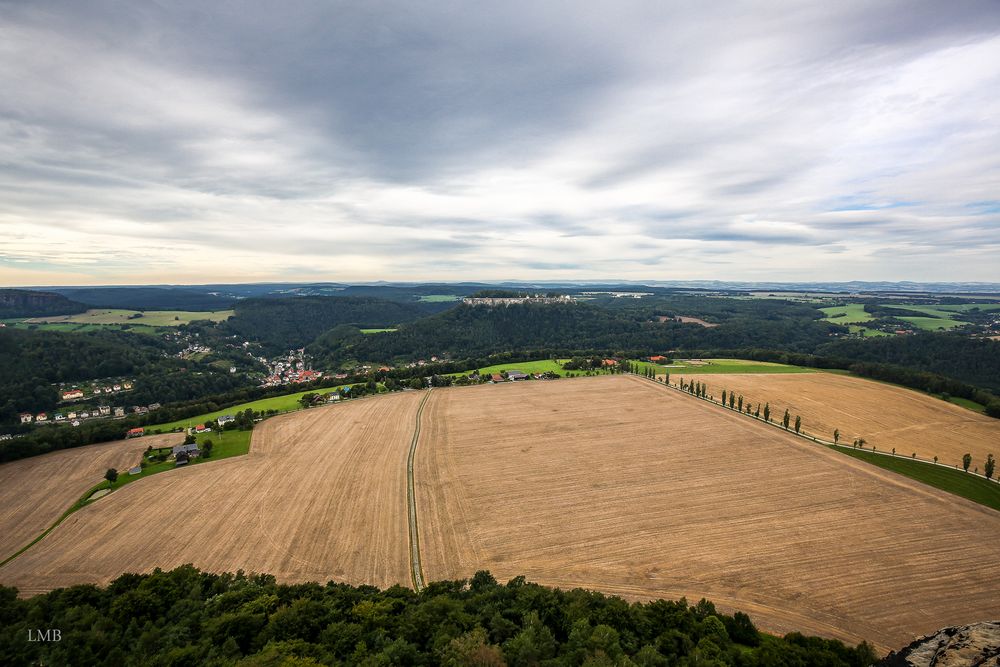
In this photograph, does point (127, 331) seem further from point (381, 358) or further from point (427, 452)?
point (427, 452)

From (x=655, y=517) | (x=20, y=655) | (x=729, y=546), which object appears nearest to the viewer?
(x=20, y=655)

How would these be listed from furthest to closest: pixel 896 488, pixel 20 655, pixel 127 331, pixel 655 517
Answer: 1. pixel 127 331
2. pixel 896 488
3. pixel 655 517
4. pixel 20 655

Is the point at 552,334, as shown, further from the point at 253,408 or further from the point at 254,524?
the point at 254,524

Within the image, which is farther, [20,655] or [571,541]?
[571,541]

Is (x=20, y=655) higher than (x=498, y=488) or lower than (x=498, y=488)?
higher

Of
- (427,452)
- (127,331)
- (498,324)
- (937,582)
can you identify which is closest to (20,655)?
(427,452)

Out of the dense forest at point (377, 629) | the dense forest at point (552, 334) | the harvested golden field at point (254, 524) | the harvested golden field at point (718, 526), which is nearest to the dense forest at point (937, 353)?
the dense forest at point (552, 334)

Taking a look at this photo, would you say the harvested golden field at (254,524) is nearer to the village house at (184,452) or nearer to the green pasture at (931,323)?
the village house at (184,452)

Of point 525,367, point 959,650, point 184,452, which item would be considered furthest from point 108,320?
point 959,650
